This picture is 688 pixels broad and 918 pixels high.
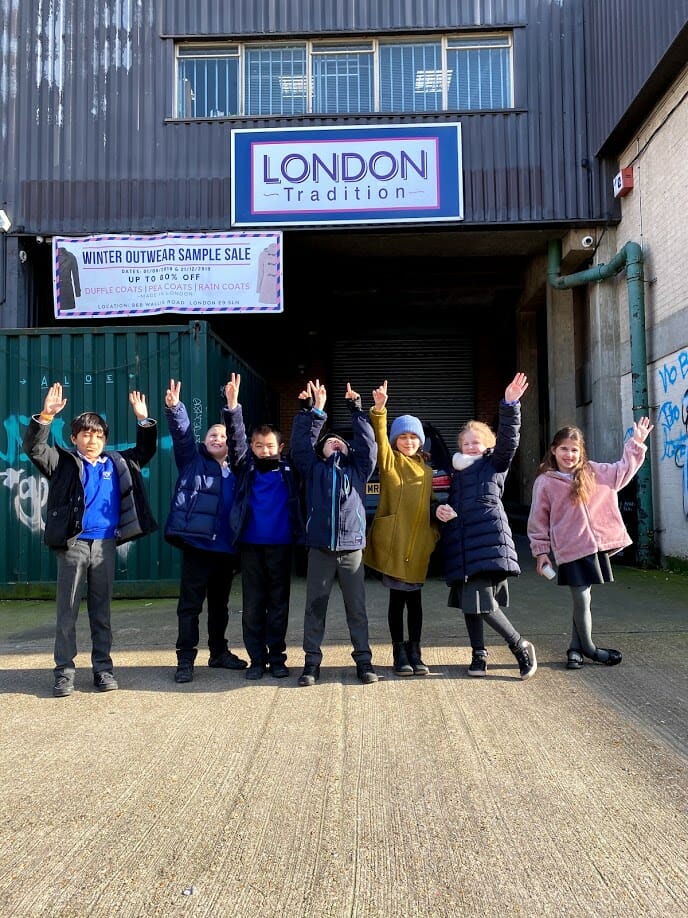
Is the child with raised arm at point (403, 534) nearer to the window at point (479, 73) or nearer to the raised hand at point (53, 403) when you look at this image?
the raised hand at point (53, 403)

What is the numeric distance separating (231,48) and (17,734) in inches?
393

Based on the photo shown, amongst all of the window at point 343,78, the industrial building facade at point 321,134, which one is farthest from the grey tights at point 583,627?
the window at point 343,78

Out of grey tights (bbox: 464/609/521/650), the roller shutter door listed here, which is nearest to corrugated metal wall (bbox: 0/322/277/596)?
grey tights (bbox: 464/609/521/650)

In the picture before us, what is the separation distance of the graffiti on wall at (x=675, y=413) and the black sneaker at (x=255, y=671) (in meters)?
5.69

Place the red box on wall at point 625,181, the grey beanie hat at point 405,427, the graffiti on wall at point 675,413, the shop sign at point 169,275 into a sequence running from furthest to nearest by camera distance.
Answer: the shop sign at point 169,275
the red box on wall at point 625,181
the graffiti on wall at point 675,413
the grey beanie hat at point 405,427

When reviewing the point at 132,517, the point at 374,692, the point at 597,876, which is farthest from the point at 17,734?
the point at 597,876

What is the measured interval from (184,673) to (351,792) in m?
1.94

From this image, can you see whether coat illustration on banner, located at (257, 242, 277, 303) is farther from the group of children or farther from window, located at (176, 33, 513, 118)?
the group of children

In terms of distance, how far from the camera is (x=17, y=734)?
3.56 metres

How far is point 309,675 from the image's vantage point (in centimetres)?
428

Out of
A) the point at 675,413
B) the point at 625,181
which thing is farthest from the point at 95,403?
the point at 625,181

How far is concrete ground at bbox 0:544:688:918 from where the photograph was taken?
7.00 feet

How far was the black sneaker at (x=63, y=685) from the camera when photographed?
4207 mm

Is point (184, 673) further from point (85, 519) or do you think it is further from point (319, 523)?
point (319, 523)
